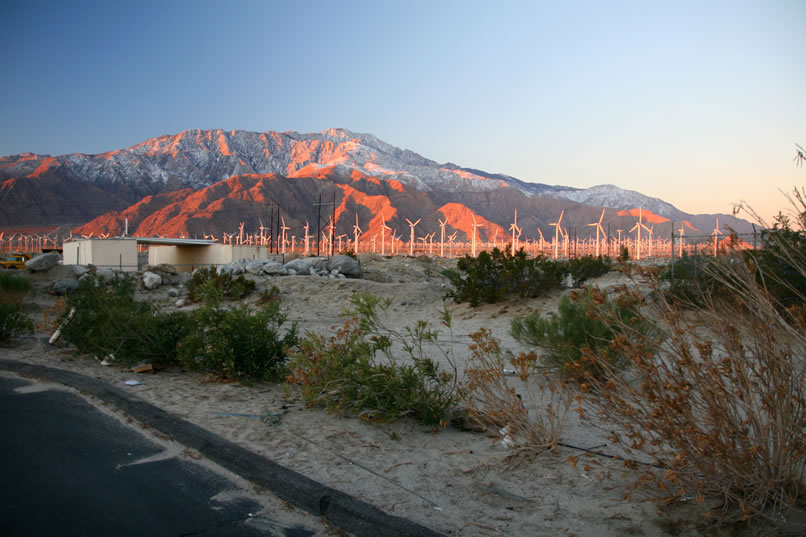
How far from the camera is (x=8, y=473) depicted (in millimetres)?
4559

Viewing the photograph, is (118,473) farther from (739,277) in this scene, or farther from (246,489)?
(739,277)

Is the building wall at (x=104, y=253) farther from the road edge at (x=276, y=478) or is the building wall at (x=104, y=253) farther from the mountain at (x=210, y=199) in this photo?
the mountain at (x=210, y=199)

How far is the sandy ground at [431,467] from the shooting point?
372cm

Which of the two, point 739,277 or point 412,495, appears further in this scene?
point 412,495

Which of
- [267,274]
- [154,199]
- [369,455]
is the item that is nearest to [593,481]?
[369,455]

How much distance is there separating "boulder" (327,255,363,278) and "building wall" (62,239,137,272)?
437 inches

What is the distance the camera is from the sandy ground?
12.2 feet

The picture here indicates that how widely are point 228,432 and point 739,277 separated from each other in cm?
446

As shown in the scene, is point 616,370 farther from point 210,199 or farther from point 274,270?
point 210,199

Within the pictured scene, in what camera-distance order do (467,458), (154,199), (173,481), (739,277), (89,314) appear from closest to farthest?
(739,277)
(173,481)
(467,458)
(89,314)
(154,199)

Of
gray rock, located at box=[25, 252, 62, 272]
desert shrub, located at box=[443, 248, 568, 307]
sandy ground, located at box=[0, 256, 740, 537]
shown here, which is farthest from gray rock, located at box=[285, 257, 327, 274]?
sandy ground, located at box=[0, 256, 740, 537]

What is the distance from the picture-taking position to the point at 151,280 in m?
24.8

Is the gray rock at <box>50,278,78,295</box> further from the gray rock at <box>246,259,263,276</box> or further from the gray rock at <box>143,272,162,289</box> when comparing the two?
the gray rock at <box>246,259,263,276</box>

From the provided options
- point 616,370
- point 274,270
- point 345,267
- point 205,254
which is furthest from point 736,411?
point 205,254
